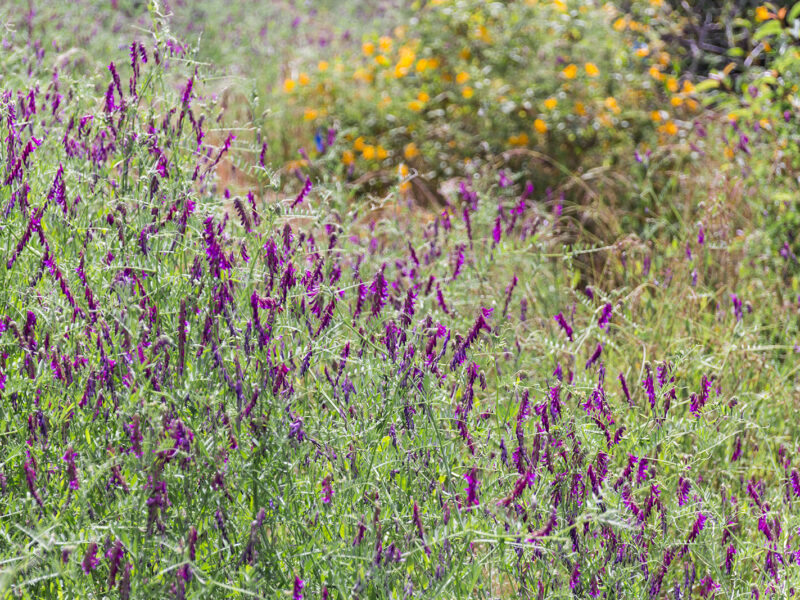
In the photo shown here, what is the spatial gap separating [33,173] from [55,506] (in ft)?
3.31

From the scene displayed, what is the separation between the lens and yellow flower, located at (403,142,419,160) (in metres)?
5.36

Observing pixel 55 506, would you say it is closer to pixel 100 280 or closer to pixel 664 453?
pixel 100 280

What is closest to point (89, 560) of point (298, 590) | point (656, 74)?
point (298, 590)

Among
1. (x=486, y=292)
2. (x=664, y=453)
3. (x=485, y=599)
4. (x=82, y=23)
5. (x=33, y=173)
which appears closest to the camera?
(x=485, y=599)

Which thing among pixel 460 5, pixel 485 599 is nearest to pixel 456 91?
pixel 460 5

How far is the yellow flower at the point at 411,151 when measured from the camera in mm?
5355

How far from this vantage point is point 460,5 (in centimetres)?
554

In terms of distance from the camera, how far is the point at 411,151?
536cm

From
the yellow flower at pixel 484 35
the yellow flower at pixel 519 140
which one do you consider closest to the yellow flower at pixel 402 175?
the yellow flower at pixel 519 140

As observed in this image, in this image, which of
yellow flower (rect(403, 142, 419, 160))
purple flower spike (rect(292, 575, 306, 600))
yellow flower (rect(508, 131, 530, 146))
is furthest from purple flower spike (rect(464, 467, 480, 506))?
yellow flower (rect(403, 142, 419, 160))

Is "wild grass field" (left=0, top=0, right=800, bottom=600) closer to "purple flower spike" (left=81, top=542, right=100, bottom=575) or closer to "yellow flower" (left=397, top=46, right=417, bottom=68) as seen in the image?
"purple flower spike" (left=81, top=542, right=100, bottom=575)

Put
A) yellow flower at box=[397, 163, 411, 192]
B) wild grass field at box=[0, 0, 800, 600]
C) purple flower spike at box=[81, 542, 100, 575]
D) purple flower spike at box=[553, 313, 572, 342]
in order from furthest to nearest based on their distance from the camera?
1. yellow flower at box=[397, 163, 411, 192]
2. purple flower spike at box=[553, 313, 572, 342]
3. wild grass field at box=[0, 0, 800, 600]
4. purple flower spike at box=[81, 542, 100, 575]

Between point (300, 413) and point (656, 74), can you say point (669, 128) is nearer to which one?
point (656, 74)

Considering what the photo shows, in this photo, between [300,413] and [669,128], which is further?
[669,128]
